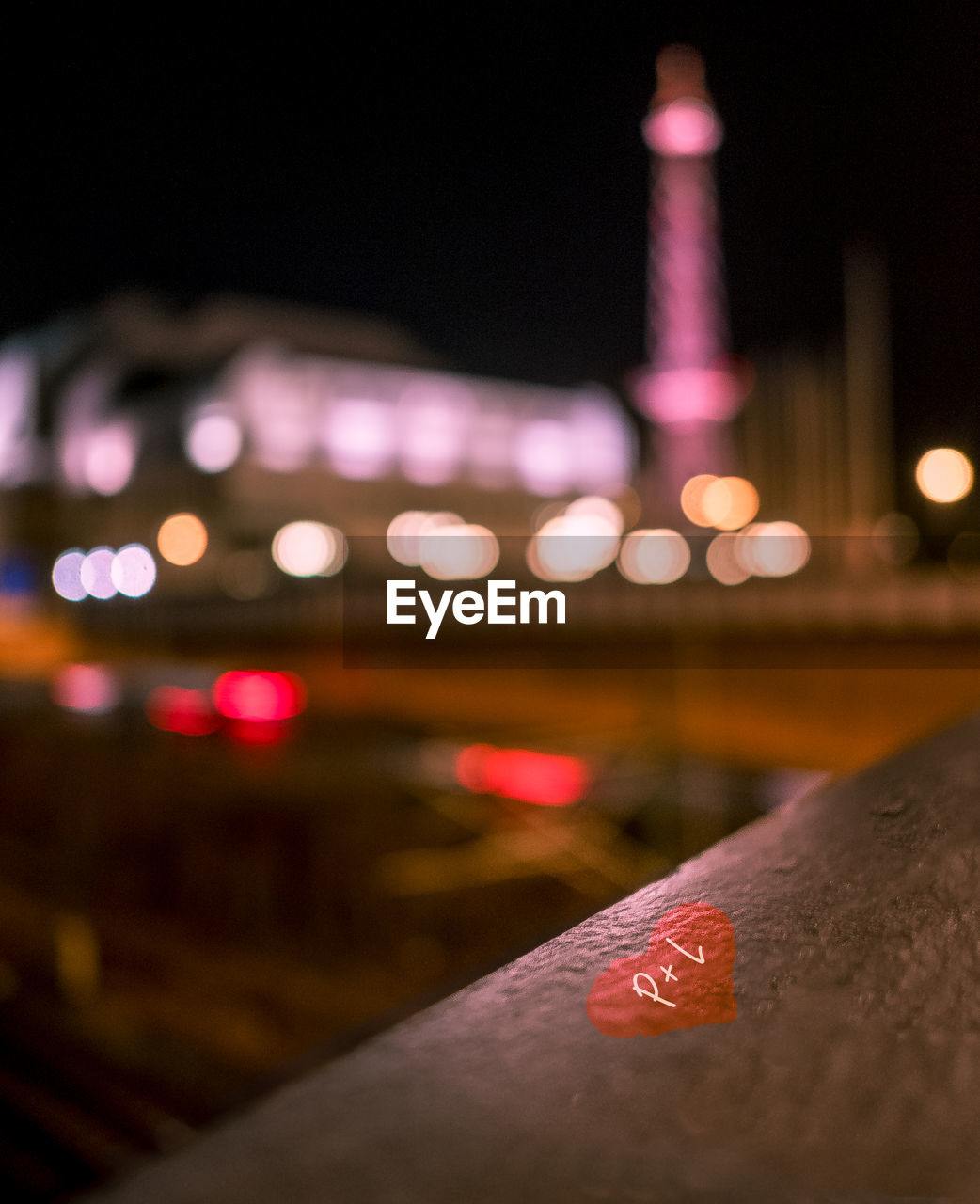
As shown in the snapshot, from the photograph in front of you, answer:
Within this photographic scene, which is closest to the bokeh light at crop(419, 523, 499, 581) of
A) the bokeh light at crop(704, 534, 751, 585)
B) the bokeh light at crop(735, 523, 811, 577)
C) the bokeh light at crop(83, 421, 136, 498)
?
the bokeh light at crop(735, 523, 811, 577)

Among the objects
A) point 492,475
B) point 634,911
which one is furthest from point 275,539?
point 634,911

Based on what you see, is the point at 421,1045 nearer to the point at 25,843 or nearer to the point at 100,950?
the point at 100,950

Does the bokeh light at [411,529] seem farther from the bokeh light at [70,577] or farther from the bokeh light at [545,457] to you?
the bokeh light at [70,577]

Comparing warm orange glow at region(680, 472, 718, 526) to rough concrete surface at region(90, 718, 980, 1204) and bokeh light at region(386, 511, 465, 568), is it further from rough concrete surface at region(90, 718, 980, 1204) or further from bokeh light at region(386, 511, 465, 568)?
rough concrete surface at region(90, 718, 980, 1204)

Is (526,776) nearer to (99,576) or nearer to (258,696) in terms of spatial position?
(258,696)

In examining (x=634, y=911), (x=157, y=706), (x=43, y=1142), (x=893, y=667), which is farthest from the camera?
(x=893, y=667)

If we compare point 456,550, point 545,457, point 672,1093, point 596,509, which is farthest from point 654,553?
point 672,1093
